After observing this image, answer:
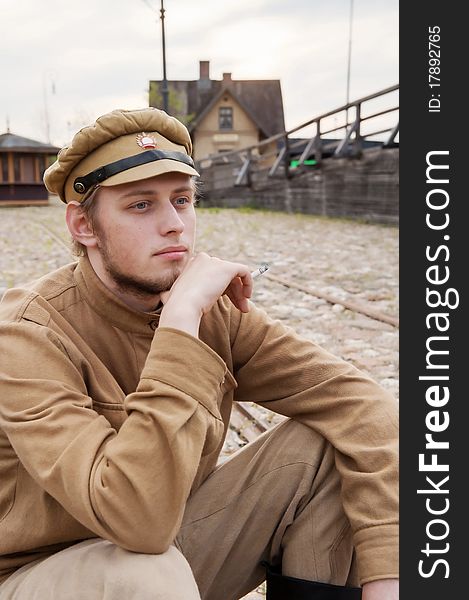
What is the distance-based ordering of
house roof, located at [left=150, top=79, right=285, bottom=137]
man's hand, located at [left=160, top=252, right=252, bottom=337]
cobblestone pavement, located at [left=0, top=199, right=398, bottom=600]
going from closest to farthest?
man's hand, located at [left=160, top=252, right=252, bottom=337], cobblestone pavement, located at [left=0, top=199, right=398, bottom=600], house roof, located at [left=150, top=79, right=285, bottom=137]

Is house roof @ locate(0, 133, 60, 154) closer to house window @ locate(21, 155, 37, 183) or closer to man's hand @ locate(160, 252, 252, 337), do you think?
house window @ locate(21, 155, 37, 183)

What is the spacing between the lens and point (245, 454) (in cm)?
257

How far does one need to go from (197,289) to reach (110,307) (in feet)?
0.92

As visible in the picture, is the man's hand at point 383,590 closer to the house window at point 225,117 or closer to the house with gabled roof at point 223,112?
the house with gabled roof at point 223,112

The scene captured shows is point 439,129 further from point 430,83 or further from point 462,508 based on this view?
point 462,508

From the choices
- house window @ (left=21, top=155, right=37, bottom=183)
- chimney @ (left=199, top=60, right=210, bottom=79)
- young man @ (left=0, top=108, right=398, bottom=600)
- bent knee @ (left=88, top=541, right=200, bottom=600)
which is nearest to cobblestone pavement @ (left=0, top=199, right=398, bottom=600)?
young man @ (left=0, top=108, right=398, bottom=600)

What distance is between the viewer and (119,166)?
2230 mm

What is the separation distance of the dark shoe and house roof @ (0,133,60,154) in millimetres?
30797

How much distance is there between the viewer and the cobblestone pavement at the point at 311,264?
6.47 m

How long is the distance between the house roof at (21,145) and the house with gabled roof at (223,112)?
17959mm

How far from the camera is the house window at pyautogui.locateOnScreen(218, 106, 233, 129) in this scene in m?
51.5

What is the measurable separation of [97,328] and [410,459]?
3.01ft

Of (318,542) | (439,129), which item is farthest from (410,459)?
(439,129)

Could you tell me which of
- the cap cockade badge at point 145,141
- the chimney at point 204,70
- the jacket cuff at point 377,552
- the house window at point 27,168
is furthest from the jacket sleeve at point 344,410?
the chimney at point 204,70
